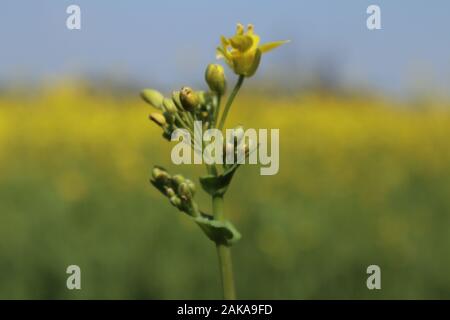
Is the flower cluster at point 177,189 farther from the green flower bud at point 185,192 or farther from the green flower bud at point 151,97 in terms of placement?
the green flower bud at point 151,97

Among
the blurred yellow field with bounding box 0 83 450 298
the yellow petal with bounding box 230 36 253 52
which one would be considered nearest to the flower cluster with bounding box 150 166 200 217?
the yellow petal with bounding box 230 36 253 52

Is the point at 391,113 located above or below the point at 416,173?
above

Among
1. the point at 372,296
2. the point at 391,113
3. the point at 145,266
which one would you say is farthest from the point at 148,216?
the point at 391,113

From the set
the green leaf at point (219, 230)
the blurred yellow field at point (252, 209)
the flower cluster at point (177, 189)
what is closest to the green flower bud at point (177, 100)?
the flower cluster at point (177, 189)

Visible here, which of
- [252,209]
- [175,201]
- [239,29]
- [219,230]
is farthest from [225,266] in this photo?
[252,209]

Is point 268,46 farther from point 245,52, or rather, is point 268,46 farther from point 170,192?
point 170,192

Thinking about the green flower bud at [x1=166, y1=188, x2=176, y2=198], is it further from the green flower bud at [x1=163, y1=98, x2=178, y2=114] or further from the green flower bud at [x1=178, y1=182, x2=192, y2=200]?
the green flower bud at [x1=163, y1=98, x2=178, y2=114]
